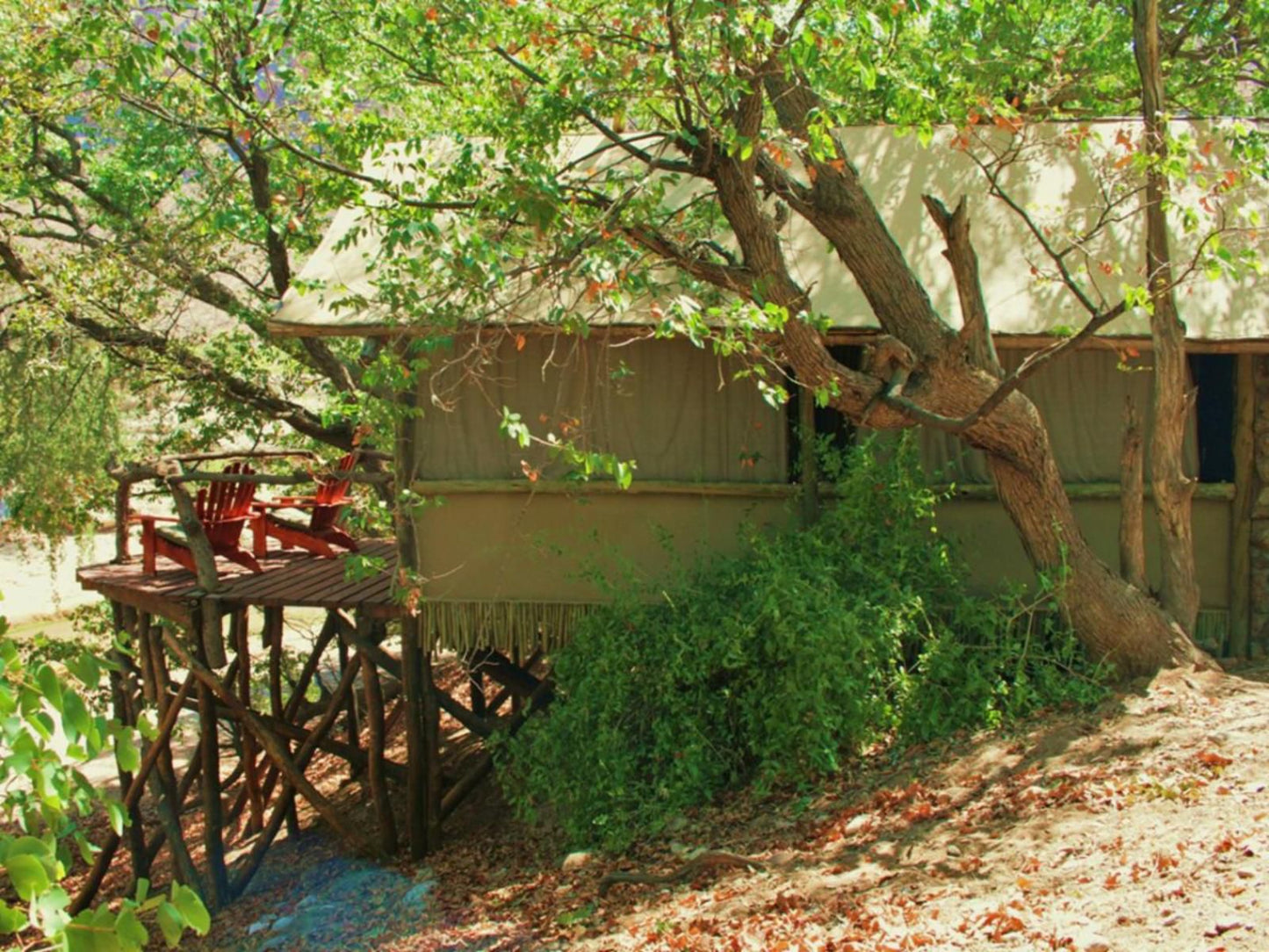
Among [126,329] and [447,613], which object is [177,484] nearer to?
[447,613]

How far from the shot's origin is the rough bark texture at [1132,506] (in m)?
7.72

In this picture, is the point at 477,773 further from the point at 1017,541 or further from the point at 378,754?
the point at 1017,541

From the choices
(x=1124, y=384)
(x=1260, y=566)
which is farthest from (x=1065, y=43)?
(x=1260, y=566)

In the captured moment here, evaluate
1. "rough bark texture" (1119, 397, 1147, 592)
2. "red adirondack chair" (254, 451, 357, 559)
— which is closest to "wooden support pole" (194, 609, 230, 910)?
"red adirondack chair" (254, 451, 357, 559)

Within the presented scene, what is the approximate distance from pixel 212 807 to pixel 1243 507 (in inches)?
306

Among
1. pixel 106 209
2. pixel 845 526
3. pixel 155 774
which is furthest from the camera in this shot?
pixel 106 209

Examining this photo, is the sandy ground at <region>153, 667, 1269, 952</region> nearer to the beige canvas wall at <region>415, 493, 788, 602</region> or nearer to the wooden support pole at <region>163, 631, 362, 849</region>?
the wooden support pole at <region>163, 631, 362, 849</region>

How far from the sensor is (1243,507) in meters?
8.59

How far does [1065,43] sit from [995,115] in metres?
6.58

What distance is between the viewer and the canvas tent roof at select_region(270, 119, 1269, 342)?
8.12m

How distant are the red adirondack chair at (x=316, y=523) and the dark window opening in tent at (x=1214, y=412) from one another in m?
6.21

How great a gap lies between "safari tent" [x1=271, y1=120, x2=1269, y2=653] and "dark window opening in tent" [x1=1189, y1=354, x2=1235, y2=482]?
0.04 feet

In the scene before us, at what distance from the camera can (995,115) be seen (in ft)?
22.7

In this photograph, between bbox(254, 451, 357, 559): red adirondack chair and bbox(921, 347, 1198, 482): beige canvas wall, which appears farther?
bbox(254, 451, 357, 559): red adirondack chair
